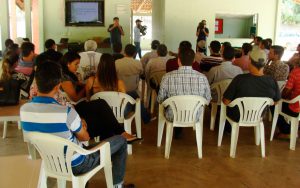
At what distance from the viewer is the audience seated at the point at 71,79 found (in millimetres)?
3514

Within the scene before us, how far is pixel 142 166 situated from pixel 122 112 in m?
0.60

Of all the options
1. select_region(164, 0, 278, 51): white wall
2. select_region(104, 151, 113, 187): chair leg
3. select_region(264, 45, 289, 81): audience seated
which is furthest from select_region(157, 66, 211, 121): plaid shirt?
select_region(164, 0, 278, 51): white wall

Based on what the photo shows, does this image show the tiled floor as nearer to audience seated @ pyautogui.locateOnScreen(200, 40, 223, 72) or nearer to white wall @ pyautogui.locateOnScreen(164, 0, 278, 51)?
audience seated @ pyautogui.locateOnScreen(200, 40, 223, 72)

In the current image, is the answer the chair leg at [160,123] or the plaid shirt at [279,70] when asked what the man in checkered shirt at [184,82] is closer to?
the chair leg at [160,123]

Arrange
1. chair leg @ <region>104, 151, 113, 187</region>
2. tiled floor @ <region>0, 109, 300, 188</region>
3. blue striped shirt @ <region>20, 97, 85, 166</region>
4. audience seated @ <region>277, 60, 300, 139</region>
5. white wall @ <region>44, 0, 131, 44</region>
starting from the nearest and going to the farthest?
blue striped shirt @ <region>20, 97, 85, 166</region> < chair leg @ <region>104, 151, 113, 187</region> < tiled floor @ <region>0, 109, 300, 188</region> < audience seated @ <region>277, 60, 300, 139</region> < white wall @ <region>44, 0, 131, 44</region>

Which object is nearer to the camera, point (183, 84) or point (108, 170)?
point (108, 170)

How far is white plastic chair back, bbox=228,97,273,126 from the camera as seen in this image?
139 inches

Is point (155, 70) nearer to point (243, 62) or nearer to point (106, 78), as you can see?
point (243, 62)

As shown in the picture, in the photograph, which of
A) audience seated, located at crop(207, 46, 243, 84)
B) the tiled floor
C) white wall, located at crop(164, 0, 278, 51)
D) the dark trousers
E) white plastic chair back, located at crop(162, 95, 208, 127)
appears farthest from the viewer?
white wall, located at crop(164, 0, 278, 51)

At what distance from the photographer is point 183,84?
355 centimetres

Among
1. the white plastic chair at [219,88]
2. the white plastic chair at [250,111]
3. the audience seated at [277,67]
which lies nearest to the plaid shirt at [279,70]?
the audience seated at [277,67]

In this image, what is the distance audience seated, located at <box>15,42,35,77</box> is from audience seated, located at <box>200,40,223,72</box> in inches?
95.8

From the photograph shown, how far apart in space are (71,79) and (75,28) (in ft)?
21.9

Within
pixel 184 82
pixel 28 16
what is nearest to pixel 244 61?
pixel 184 82
